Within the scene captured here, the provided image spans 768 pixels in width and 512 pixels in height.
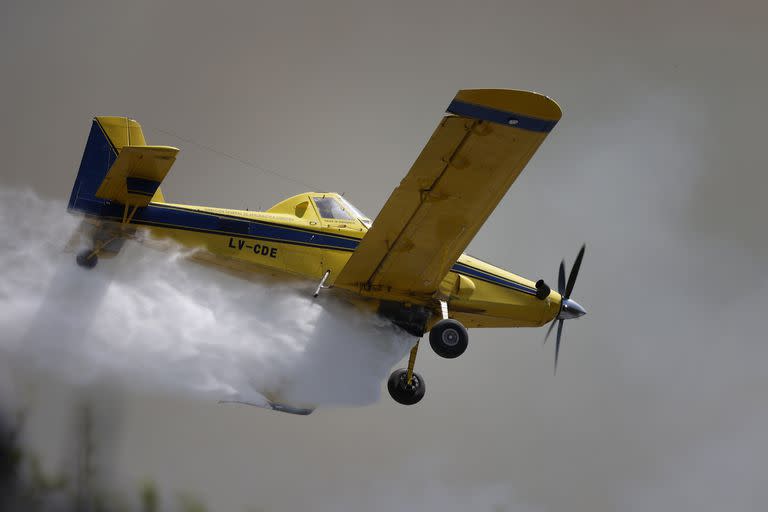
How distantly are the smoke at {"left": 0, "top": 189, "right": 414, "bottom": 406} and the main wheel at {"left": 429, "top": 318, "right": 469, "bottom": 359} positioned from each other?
1161 millimetres

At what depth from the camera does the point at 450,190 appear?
47.1ft

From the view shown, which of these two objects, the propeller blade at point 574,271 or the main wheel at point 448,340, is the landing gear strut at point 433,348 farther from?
the propeller blade at point 574,271

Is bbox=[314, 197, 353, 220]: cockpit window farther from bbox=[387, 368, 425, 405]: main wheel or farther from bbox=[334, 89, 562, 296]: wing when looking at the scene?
bbox=[387, 368, 425, 405]: main wheel

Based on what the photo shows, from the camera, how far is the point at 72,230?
1577cm

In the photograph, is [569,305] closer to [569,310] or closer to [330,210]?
[569,310]

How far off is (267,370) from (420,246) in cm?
348

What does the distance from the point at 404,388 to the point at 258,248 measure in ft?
11.2

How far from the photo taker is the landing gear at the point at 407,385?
16.6 meters

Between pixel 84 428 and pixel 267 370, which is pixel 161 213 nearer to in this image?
pixel 267 370

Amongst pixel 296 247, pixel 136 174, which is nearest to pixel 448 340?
pixel 296 247

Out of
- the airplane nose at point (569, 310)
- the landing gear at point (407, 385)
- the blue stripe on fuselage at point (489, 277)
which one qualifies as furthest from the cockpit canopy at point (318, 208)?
the airplane nose at point (569, 310)

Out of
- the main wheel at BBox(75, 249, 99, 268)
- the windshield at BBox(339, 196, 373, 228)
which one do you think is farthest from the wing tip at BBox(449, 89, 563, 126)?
the main wheel at BBox(75, 249, 99, 268)

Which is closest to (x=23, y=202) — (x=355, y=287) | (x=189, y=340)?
(x=189, y=340)

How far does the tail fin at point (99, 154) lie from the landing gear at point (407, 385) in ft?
16.2
